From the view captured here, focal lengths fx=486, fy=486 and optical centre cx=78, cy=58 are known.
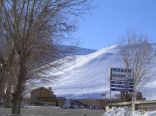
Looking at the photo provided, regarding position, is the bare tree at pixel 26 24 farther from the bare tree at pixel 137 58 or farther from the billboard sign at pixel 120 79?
the bare tree at pixel 137 58

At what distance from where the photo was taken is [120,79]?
107 feet

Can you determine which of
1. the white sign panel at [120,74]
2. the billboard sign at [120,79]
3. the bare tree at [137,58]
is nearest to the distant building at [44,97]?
the bare tree at [137,58]

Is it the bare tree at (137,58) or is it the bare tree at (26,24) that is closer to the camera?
the bare tree at (26,24)

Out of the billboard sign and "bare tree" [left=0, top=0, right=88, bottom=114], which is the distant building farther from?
"bare tree" [left=0, top=0, right=88, bottom=114]

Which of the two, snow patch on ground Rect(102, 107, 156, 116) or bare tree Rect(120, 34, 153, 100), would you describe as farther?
bare tree Rect(120, 34, 153, 100)

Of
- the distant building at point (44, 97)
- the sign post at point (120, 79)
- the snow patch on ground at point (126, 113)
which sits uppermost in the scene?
the distant building at point (44, 97)

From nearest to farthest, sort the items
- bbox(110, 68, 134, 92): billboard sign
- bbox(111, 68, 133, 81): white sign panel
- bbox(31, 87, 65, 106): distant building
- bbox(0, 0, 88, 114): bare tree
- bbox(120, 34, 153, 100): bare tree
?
1. bbox(0, 0, 88, 114): bare tree
2. bbox(111, 68, 133, 81): white sign panel
3. bbox(110, 68, 134, 92): billboard sign
4. bbox(120, 34, 153, 100): bare tree
5. bbox(31, 87, 65, 106): distant building

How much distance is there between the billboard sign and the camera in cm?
3238

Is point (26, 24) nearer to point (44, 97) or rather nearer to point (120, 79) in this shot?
point (120, 79)

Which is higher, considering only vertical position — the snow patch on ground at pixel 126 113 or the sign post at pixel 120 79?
the sign post at pixel 120 79

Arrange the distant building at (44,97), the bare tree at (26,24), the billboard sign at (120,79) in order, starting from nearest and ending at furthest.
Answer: the bare tree at (26,24) < the billboard sign at (120,79) < the distant building at (44,97)

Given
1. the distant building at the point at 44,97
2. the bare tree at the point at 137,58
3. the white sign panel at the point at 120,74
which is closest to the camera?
the white sign panel at the point at 120,74

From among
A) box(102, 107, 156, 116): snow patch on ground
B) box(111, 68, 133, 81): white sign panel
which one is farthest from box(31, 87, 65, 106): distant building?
box(102, 107, 156, 116): snow patch on ground

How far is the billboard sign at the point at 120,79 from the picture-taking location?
32.4 meters
